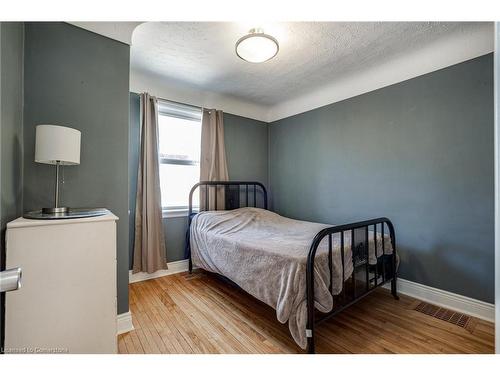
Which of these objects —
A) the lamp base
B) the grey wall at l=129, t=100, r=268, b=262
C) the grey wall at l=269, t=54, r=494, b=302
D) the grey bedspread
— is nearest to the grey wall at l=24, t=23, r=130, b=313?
the lamp base

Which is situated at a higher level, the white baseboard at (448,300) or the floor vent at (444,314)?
the white baseboard at (448,300)

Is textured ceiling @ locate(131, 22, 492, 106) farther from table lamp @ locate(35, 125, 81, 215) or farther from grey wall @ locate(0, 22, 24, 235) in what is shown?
table lamp @ locate(35, 125, 81, 215)

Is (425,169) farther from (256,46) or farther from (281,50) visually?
(256,46)

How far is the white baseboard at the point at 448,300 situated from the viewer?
176 centimetres

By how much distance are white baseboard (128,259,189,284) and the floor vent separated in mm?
2483

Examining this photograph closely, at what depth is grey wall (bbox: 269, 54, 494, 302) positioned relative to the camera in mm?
1801

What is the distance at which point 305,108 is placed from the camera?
3.15 m

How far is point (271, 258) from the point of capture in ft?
5.07

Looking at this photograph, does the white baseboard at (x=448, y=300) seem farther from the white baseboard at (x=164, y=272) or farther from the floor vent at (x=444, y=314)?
the white baseboard at (x=164, y=272)

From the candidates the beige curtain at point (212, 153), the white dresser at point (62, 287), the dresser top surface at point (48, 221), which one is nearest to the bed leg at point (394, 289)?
the beige curtain at point (212, 153)

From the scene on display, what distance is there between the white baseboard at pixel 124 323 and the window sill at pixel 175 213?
1.25 meters

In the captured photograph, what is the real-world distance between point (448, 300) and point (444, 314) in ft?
0.59

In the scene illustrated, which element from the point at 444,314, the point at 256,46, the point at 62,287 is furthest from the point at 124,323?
the point at 444,314
